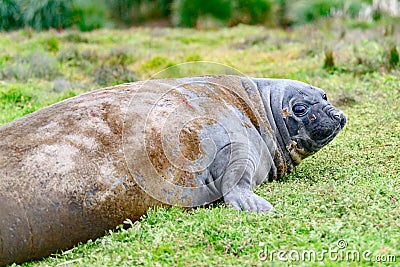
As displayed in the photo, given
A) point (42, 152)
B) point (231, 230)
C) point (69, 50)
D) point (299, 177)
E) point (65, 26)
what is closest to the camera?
point (231, 230)

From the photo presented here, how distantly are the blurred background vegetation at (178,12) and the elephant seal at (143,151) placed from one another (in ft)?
49.0

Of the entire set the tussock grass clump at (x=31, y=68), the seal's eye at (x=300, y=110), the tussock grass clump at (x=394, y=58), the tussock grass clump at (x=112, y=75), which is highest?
the seal's eye at (x=300, y=110)

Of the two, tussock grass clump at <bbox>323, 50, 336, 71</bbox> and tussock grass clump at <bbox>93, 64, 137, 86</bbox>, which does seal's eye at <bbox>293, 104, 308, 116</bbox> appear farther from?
tussock grass clump at <bbox>323, 50, 336, 71</bbox>

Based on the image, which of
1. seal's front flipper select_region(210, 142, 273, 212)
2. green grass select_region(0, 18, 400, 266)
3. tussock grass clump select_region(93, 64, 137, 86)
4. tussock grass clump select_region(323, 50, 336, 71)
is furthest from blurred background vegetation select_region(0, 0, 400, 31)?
seal's front flipper select_region(210, 142, 273, 212)

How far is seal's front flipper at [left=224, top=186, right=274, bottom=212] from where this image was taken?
435 cm

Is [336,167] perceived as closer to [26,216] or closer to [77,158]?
[77,158]

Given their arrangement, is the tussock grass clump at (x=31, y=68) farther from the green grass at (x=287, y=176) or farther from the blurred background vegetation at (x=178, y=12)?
the blurred background vegetation at (x=178, y=12)

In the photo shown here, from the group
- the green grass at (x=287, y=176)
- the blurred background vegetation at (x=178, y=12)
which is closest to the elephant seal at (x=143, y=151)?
the green grass at (x=287, y=176)

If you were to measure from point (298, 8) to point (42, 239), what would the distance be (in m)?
21.1

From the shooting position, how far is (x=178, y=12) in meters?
24.3

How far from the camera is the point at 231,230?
3828mm

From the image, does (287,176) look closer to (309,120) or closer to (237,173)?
(309,120)

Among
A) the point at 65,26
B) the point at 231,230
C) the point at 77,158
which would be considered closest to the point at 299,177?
the point at 231,230

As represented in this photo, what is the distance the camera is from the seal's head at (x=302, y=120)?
546 centimetres
